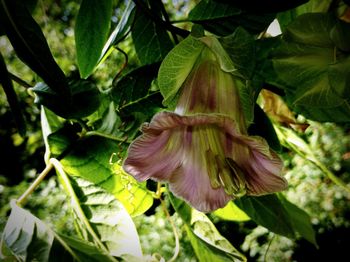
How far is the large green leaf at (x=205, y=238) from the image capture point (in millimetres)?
393

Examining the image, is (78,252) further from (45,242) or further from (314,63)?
(314,63)

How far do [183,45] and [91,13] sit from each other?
0.43 feet

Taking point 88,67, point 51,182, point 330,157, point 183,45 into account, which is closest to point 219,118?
point 183,45

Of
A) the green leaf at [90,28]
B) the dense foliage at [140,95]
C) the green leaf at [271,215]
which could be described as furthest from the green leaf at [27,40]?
the green leaf at [271,215]

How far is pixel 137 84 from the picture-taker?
0.33 metres

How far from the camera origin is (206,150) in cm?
28

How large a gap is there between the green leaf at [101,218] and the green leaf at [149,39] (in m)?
0.12

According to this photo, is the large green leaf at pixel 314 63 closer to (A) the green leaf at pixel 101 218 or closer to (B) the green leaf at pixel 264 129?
(B) the green leaf at pixel 264 129

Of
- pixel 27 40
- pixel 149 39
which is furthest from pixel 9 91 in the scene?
pixel 149 39

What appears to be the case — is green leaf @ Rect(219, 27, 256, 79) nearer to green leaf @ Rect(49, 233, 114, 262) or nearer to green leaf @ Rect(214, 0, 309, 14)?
green leaf @ Rect(214, 0, 309, 14)

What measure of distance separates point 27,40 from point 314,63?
161 mm

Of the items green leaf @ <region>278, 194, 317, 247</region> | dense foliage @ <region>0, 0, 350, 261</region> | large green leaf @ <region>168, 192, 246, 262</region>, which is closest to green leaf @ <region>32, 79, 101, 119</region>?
dense foliage @ <region>0, 0, 350, 261</region>

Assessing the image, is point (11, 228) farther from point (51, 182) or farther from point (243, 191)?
point (51, 182)

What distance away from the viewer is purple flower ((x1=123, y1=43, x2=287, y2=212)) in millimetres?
237
